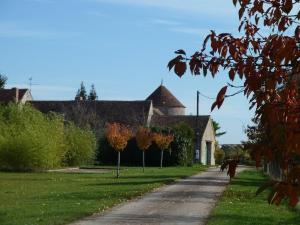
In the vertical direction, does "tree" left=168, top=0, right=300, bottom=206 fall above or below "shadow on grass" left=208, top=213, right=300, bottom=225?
above

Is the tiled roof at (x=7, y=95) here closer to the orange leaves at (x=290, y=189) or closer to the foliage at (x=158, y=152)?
the foliage at (x=158, y=152)

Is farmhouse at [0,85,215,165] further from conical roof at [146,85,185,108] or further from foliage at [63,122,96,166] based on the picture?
foliage at [63,122,96,166]

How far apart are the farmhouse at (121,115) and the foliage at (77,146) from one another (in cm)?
1966

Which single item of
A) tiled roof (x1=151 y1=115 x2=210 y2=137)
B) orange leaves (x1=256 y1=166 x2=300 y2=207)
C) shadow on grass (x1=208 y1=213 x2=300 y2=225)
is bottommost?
shadow on grass (x1=208 y1=213 x2=300 y2=225)

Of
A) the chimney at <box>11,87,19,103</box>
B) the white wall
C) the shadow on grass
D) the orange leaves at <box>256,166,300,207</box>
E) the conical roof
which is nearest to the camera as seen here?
the orange leaves at <box>256,166,300,207</box>

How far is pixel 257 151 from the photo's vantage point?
12.0 feet

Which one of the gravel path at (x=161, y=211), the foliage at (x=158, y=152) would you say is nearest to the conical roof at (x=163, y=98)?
the foliage at (x=158, y=152)

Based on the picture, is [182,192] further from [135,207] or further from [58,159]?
[58,159]

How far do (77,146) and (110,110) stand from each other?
27.5 m

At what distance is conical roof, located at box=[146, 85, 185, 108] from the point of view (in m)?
96.1

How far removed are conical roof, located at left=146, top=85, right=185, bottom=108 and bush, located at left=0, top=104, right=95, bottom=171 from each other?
42.9 metres

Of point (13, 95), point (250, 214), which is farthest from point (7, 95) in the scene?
point (250, 214)

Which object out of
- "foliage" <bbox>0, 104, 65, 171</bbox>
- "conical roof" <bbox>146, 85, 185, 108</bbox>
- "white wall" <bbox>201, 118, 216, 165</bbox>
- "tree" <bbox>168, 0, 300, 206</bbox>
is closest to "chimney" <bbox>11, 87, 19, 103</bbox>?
"conical roof" <bbox>146, 85, 185, 108</bbox>

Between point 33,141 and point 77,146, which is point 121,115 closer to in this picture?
point 77,146
